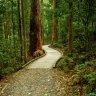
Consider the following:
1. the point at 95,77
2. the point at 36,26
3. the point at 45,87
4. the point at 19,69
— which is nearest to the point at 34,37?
the point at 36,26

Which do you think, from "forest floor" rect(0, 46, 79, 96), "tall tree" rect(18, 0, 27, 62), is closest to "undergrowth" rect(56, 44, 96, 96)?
"forest floor" rect(0, 46, 79, 96)

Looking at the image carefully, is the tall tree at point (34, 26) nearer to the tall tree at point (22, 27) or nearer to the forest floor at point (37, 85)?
the tall tree at point (22, 27)

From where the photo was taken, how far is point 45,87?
10117 mm

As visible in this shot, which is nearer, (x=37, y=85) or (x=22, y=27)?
(x=37, y=85)

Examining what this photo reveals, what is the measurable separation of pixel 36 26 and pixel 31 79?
37.0 feet

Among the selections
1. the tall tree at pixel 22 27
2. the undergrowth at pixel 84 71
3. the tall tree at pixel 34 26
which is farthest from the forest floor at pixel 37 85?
the tall tree at pixel 34 26

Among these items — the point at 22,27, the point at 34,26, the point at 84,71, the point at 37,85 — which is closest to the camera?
the point at 37,85

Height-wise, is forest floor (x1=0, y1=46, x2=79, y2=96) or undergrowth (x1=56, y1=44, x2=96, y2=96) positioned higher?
undergrowth (x1=56, y1=44, x2=96, y2=96)

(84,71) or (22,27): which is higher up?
(22,27)

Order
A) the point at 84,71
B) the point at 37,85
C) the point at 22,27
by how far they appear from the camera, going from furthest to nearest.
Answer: the point at 22,27, the point at 84,71, the point at 37,85

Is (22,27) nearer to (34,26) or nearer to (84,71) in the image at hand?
(34,26)

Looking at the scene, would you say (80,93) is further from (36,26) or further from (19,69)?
(36,26)

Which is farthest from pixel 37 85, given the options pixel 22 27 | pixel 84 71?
pixel 22 27

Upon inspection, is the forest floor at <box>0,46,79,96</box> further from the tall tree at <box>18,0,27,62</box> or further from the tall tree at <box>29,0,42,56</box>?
the tall tree at <box>29,0,42,56</box>
